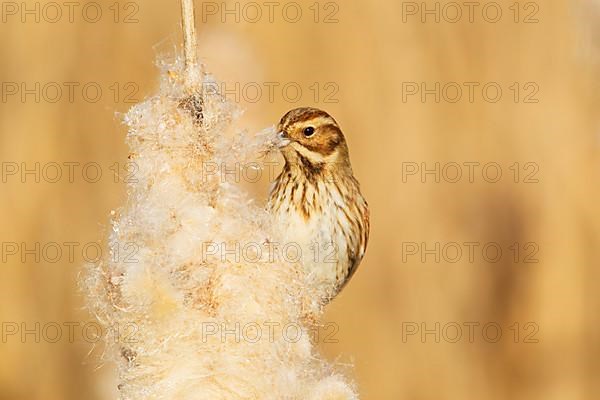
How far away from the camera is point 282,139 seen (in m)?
2.47

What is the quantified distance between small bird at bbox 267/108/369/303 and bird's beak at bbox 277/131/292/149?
0.02 meters

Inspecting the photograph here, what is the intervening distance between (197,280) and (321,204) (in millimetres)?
1071

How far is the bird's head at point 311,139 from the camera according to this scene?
2.48m

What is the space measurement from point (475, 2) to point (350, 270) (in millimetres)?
1354

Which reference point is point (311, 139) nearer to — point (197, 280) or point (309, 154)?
point (309, 154)

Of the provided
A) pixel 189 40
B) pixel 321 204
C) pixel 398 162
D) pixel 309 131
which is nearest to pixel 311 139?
pixel 309 131

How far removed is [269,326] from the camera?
166 cm

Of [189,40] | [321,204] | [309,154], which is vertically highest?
[189,40]

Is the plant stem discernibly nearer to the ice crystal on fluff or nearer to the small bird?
the ice crystal on fluff

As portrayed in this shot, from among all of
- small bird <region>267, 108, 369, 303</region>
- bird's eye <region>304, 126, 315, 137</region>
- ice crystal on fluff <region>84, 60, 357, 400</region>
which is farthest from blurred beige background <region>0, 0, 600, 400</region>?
ice crystal on fluff <region>84, 60, 357, 400</region>

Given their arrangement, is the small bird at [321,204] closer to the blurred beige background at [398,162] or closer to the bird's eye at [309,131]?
the bird's eye at [309,131]

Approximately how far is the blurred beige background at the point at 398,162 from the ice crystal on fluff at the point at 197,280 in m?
1.58

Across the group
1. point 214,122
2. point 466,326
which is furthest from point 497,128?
point 214,122

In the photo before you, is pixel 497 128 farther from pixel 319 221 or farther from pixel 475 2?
pixel 319 221
